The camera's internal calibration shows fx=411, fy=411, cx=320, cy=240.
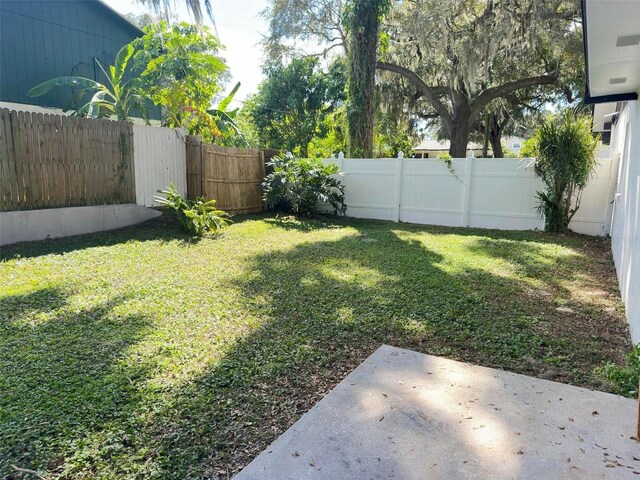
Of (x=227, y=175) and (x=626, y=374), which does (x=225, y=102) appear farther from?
(x=626, y=374)

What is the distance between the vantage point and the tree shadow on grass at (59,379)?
79.6 inches

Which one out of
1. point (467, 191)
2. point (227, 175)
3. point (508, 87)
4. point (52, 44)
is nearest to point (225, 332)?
point (227, 175)

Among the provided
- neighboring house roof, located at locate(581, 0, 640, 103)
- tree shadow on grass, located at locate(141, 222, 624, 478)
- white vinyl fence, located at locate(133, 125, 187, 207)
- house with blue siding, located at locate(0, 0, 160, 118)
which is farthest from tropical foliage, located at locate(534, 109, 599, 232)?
house with blue siding, located at locate(0, 0, 160, 118)

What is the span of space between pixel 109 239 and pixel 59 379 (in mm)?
4714

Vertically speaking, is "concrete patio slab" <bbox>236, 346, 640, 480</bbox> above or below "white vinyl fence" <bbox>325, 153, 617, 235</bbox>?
below

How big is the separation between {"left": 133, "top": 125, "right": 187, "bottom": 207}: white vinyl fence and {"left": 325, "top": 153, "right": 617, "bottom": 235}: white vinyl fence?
4.23 meters

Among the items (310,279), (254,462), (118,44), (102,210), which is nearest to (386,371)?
(254,462)

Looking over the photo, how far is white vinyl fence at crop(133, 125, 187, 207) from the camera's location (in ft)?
27.0

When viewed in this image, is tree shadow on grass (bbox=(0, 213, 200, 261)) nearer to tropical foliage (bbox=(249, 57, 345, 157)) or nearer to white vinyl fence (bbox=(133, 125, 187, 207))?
white vinyl fence (bbox=(133, 125, 187, 207))

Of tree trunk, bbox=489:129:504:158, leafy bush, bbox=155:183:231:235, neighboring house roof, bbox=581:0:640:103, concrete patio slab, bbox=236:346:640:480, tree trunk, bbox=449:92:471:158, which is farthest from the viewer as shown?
tree trunk, bbox=489:129:504:158

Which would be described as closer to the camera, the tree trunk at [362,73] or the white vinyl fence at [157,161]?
the white vinyl fence at [157,161]

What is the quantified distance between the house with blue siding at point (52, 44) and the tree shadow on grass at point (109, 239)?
5925 mm

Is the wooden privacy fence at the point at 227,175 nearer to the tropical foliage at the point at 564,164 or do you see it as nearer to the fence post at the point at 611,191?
the tropical foliage at the point at 564,164

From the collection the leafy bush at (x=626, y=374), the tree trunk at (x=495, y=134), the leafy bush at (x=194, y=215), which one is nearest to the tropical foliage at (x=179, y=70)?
the leafy bush at (x=194, y=215)
